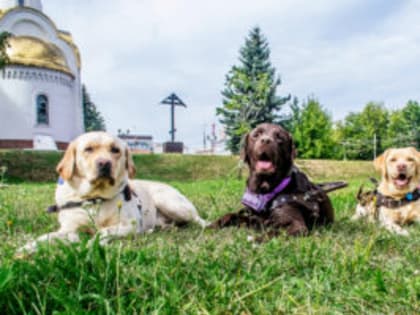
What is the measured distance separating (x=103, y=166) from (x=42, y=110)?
115 ft

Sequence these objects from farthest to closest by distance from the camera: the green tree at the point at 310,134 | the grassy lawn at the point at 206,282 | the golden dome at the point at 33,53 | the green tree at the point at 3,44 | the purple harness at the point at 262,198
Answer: the green tree at the point at 310,134, the golden dome at the point at 33,53, the green tree at the point at 3,44, the purple harness at the point at 262,198, the grassy lawn at the point at 206,282

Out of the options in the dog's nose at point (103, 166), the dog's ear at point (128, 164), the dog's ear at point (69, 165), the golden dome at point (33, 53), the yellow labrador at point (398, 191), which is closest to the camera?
the dog's nose at point (103, 166)

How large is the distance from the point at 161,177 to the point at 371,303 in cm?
2039

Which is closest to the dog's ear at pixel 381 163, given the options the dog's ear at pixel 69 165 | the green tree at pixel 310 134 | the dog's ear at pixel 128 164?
the dog's ear at pixel 128 164

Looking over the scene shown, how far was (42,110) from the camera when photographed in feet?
116

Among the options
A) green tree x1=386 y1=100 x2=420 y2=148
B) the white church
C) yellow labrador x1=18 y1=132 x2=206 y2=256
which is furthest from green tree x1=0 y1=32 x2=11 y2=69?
green tree x1=386 y1=100 x2=420 y2=148

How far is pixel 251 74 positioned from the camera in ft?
136

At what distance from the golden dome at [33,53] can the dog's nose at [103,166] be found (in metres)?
33.7

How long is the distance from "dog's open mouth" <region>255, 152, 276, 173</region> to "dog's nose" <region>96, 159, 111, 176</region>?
147 centimetres

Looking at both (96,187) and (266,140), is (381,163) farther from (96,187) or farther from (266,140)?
(96,187)

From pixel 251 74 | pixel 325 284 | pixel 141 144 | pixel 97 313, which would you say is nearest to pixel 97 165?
pixel 97 313

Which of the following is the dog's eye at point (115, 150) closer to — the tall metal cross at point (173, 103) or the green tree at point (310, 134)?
the tall metal cross at point (173, 103)

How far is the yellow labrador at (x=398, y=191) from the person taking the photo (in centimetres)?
475

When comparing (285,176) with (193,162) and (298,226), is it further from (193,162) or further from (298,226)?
(193,162)
